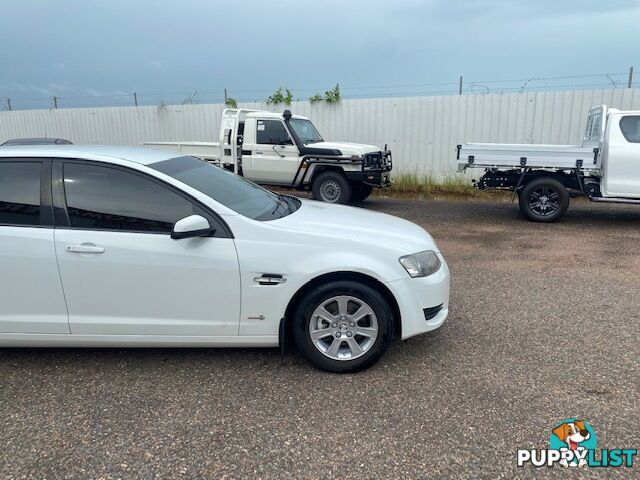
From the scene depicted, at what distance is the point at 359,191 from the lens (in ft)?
35.9

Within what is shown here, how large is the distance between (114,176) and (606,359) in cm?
371

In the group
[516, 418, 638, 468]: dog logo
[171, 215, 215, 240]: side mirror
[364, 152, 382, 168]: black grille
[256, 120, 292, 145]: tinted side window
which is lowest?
[516, 418, 638, 468]: dog logo

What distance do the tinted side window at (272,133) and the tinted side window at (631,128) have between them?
6.11 metres

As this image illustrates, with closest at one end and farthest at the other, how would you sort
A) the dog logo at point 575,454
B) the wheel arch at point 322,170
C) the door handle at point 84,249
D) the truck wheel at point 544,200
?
the dog logo at point 575,454, the door handle at point 84,249, the truck wheel at point 544,200, the wheel arch at point 322,170

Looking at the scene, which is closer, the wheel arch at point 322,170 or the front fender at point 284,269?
the front fender at point 284,269

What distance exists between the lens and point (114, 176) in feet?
11.2

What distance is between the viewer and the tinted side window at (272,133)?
34.8 ft

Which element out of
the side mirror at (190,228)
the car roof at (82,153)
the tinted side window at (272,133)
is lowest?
the side mirror at (190,228)

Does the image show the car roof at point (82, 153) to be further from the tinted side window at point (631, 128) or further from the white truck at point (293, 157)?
the tinted side window at point (631, 128)

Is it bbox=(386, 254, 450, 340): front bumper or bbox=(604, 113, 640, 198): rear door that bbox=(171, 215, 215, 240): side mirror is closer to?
bbox=(386, 254, 450, 340): front bumper

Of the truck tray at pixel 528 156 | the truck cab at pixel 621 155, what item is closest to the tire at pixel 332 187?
the truck tray at pixel 528 156

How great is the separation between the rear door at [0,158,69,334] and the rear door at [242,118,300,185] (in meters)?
7.35

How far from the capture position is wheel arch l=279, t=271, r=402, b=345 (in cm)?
333

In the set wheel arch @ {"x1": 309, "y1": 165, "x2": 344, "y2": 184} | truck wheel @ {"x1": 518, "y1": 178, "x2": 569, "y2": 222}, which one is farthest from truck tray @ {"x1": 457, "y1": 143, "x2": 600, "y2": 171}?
wheel arch @ {"x1": 309, "y1": 165, "x2": 344, "y2": 184}
